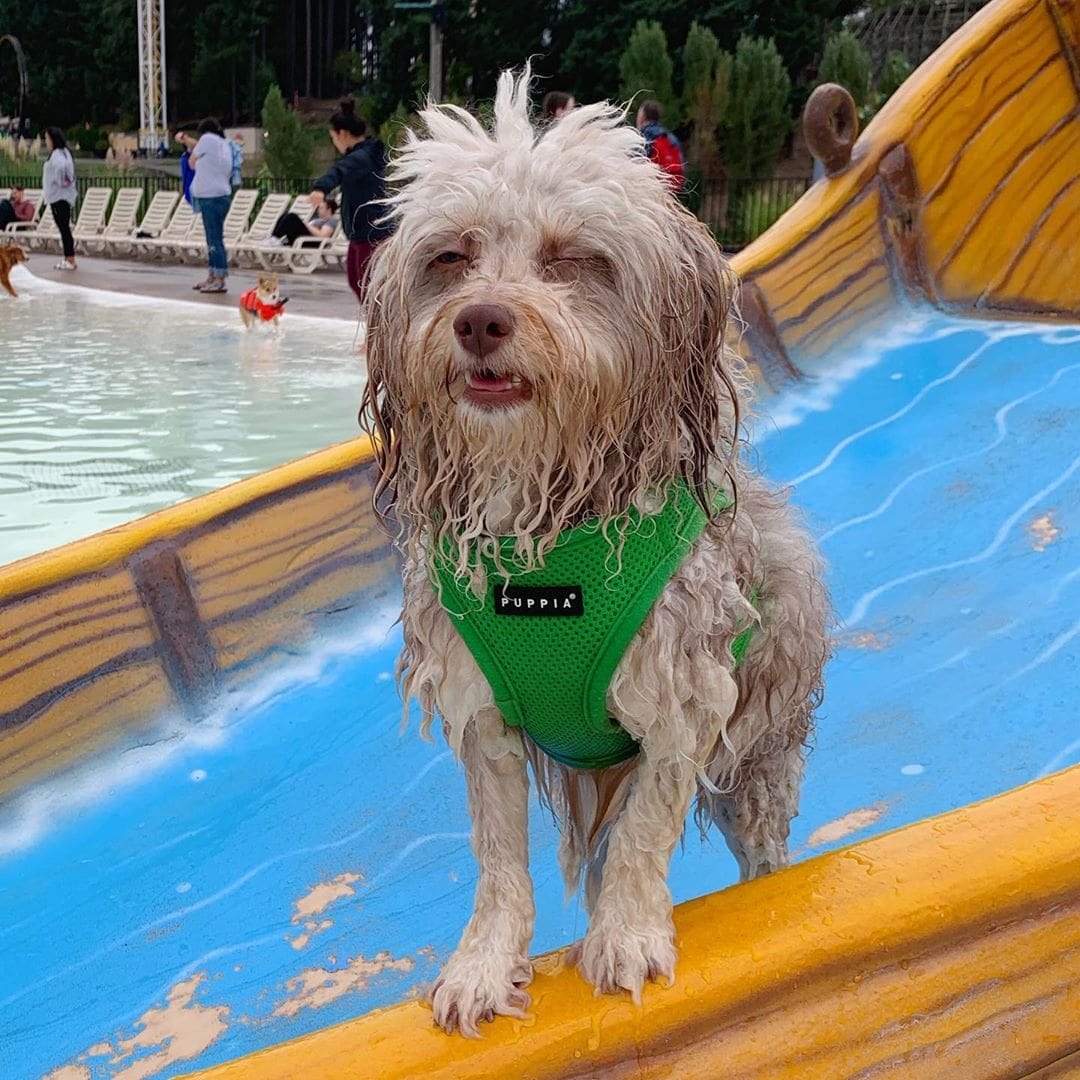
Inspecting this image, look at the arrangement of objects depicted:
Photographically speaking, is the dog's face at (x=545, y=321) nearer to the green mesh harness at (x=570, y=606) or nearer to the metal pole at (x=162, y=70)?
the green mesh harness at (x=570, y=606)

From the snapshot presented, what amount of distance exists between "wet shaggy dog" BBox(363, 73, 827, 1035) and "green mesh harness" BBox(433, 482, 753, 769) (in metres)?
0.02

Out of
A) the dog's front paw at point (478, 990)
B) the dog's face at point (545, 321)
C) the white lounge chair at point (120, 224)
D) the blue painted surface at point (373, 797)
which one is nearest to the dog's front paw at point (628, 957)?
the dog's front paw at point (478, 990)

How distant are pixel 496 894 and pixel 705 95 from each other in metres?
26.1

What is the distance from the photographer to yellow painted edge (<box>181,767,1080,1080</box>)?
1933 millimetres

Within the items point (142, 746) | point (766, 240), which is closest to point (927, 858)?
point (142, 746)

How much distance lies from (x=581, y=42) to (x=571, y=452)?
32.5 meters

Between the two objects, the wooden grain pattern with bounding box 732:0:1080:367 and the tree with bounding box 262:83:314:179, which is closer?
the wooden grain pattern with bounding box 732:0:1080:367

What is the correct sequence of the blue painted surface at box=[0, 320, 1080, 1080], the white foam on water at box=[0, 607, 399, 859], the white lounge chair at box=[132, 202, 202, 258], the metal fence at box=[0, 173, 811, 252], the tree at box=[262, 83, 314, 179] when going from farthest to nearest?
1. the tree at box=[262, 83, 314, 179]
2. the white lounge chair at box=[132, 202, 202, 258]
3. the metal fence at box=[0, 173, 811, 252]
4. the white foam on water at box=[0, 607, 399, 859]
5. the blue painted surface at box=[0, 320, 1080, 1080]

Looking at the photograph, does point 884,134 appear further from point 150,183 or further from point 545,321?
point 150,183

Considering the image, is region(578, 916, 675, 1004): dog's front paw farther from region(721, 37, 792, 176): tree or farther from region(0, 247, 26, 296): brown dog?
region(721, 37, 792, 176): tree

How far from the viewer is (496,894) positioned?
93.2 inches

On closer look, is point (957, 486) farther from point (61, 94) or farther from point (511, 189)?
point (61, 94)

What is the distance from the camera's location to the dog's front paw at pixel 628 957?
2074 millimetres

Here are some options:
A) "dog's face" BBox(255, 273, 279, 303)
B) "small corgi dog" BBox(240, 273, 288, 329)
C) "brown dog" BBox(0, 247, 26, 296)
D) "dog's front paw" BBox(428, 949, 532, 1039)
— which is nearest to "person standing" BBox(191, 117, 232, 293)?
"brown dog" BBox(0, 247, 26, 296)
